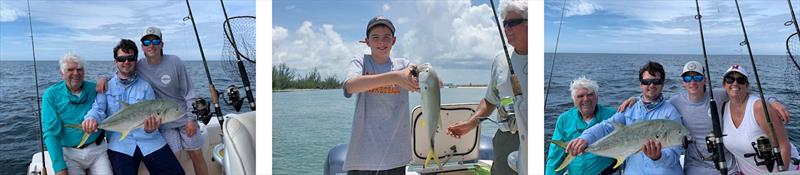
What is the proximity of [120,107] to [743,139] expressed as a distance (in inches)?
132

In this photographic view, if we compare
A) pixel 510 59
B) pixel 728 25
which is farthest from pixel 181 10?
pixel 728 25

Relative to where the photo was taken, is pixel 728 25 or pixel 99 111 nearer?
pixel 99 111

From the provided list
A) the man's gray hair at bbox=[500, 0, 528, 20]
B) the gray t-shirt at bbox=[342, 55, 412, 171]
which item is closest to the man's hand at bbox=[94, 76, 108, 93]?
the gray t-shirt at bbox=[342, 55, 412, 171]

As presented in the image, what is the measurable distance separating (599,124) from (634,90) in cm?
28

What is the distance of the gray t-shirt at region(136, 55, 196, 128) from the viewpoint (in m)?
4.07

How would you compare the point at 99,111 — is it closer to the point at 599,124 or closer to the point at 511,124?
the point at 511,124

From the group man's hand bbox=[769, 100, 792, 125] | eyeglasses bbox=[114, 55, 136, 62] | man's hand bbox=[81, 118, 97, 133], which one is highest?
eyeglasses bbox=[114, 55, 136, 62]

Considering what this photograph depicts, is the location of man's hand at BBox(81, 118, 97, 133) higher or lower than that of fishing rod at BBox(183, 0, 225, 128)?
lower

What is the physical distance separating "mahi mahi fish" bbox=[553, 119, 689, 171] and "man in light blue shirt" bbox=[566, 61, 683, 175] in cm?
2

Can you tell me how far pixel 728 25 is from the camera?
4.44 m

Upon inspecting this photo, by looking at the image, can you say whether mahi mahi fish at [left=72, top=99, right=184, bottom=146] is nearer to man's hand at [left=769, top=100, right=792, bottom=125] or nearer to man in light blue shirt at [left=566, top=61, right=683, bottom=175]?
man in light blue shirt at [left=566, top=61, right=683, bottom=175]

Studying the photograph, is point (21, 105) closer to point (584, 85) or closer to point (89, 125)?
point (89, 125)

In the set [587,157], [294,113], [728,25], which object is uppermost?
[728,25]

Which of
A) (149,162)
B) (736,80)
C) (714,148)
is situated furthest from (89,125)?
(736,80)
